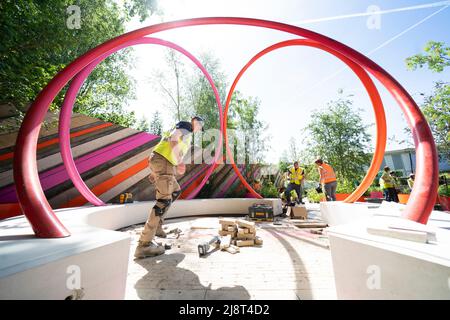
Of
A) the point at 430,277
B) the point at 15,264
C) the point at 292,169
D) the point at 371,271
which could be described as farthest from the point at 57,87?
the point at 292,169

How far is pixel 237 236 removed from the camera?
4.32 metres

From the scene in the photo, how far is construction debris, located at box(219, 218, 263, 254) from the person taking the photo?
12.3 feet

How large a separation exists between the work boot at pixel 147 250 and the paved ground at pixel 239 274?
0.10 meters

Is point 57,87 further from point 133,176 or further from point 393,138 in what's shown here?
point 393,138

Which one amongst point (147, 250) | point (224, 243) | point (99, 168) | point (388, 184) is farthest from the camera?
point (388, 184)

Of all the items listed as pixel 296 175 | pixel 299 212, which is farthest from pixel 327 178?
pixel 299 212

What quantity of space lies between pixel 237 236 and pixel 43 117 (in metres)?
3.83

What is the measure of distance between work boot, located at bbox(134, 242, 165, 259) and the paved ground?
10 cm

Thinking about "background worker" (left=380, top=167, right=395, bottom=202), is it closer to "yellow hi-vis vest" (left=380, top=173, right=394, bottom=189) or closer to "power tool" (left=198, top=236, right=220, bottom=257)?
"yellow hi-vis vest" (left=380, top=173, right=394, bottom=189)

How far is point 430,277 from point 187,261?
2825 millimetres

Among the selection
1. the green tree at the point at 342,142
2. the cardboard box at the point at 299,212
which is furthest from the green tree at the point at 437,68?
the cardboard box at the point at 299,212

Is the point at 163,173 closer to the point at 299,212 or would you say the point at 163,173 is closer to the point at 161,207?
the point at 161,207

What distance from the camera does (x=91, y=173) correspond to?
8328 mm
